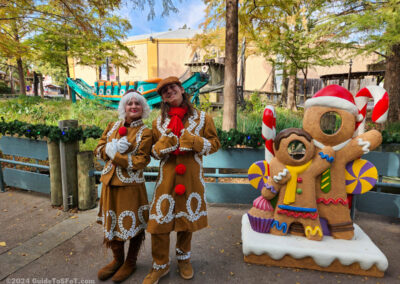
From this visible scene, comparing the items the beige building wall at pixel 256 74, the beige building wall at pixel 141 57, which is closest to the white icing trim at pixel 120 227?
the beige building wall at pixel 256 74

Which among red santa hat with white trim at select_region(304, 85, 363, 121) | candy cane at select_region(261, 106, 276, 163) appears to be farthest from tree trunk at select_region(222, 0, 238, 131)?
red santa hat with white trim at select_region(304, 85, 363, 121)

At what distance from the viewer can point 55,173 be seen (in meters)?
3.71

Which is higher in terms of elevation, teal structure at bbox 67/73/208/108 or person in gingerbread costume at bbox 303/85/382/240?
teal structure at bbox 67/73/208/108

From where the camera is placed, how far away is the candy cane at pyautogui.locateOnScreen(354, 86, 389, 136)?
2.47 m

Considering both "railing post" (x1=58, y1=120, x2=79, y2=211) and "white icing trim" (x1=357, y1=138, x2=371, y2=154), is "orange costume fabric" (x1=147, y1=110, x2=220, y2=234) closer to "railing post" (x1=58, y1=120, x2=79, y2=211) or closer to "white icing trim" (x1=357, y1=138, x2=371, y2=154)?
"white icing trim" (x1=357, y1=138, x2=371, y2=154)

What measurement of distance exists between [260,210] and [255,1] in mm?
4254

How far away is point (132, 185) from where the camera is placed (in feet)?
6.82

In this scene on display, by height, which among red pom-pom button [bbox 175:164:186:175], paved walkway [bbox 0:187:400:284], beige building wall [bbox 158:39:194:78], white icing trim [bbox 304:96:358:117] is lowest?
paved walkway [bbox 0:187:400:284]

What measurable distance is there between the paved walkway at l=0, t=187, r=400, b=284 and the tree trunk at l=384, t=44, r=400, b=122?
540 centimetres

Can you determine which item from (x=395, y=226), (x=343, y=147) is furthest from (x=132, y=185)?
(x=395, y=226)

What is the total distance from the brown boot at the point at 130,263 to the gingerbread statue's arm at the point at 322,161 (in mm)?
1721

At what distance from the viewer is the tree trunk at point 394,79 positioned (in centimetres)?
698

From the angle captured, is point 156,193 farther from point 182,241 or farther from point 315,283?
point 315,283

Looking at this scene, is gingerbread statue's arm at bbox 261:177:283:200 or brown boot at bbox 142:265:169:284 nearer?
Result: brown boot at bbox 142:265:169:284
